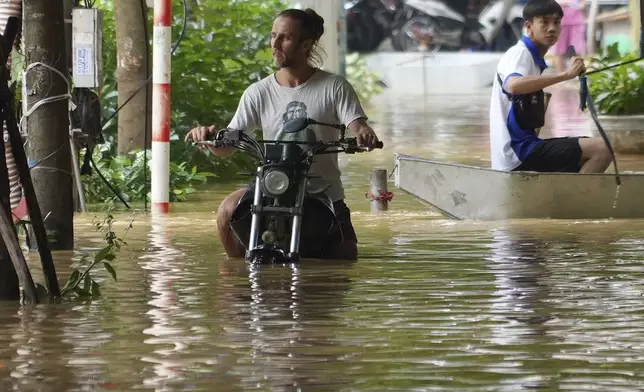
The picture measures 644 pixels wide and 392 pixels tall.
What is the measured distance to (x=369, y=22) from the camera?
3988 cm

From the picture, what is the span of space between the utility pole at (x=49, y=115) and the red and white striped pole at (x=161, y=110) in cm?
276

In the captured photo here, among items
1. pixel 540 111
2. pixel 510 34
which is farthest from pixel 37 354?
pixel 510 34

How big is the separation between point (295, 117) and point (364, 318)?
2.21 m

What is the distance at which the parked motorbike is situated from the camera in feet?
131

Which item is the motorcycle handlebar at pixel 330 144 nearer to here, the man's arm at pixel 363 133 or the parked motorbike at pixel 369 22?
the man's arm at pixel 363 133

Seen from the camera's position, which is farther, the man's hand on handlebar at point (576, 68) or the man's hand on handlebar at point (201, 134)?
the man's hand on handlebar at point (576, 68)

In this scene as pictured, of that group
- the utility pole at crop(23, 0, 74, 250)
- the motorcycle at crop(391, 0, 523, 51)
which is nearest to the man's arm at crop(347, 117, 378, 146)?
the utility pole at crop(23, 0, 74, 250)

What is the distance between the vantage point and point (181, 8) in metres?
17.6

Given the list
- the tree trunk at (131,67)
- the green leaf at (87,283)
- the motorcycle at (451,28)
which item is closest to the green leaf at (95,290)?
the green leaf at (87,283)

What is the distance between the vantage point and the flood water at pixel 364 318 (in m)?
6.36

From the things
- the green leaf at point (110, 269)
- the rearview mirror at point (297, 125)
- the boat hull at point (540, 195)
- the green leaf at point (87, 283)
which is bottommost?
the green leaf at point (87, 283)

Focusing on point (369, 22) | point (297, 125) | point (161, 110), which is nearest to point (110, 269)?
point (297, 125)

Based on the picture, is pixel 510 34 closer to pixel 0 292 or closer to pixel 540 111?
pixel 540 111

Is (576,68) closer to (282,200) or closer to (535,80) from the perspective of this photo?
(535,80)
